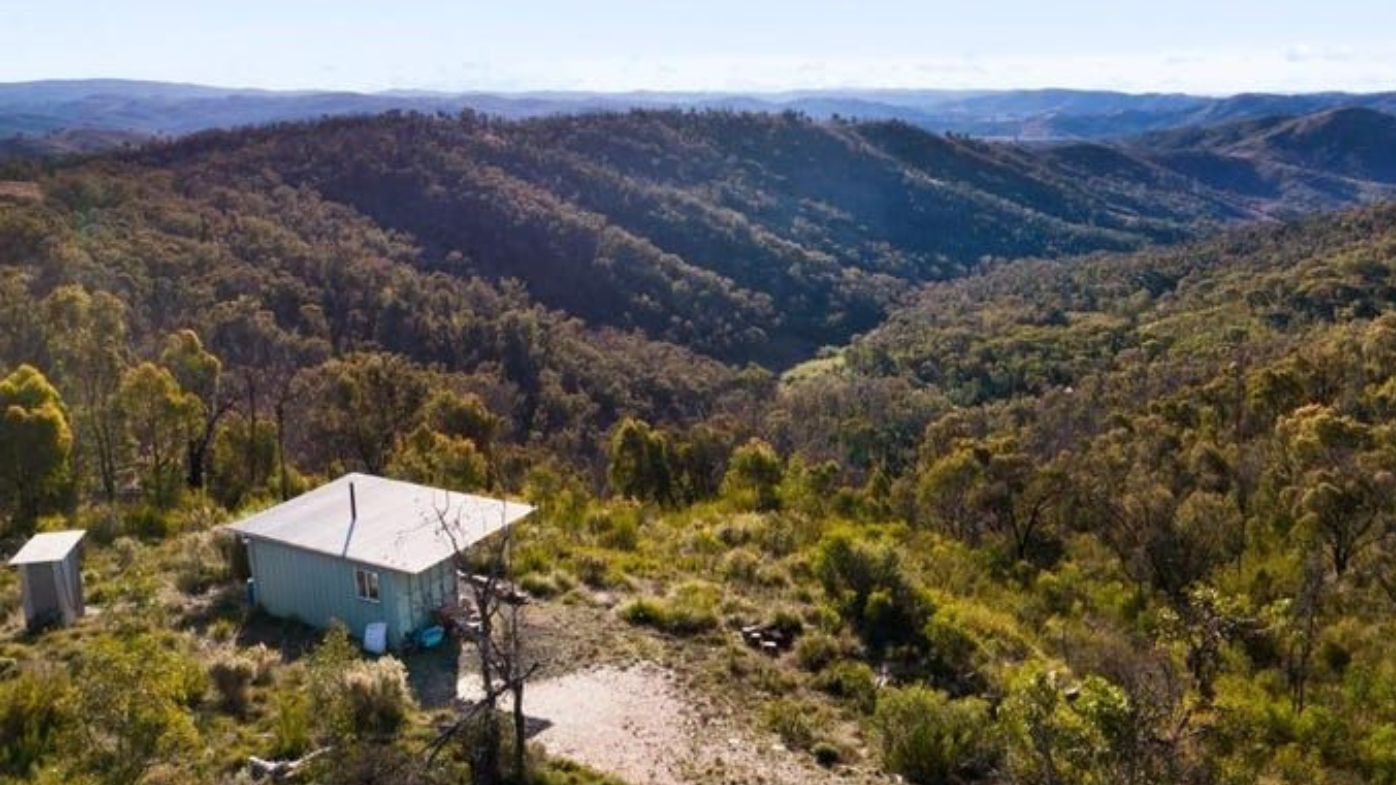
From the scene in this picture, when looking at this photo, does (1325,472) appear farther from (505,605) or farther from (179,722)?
(179,722)

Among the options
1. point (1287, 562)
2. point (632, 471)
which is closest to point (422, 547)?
point (632, 471)

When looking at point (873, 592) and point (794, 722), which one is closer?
point (794, 722)

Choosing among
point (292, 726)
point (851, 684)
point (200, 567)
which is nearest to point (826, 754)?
point (851, 684)

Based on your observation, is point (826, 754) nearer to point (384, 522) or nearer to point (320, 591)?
point (384, 522)

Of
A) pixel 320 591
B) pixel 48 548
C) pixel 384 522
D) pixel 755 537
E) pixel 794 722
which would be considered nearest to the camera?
pixel 794 722

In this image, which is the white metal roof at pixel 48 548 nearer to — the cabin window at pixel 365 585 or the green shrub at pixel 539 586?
the cabin window at pixel 365 585

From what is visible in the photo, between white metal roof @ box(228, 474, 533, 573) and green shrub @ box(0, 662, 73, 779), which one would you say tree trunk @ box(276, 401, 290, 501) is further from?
green shrub @ box(0, 662, 73, 779)
